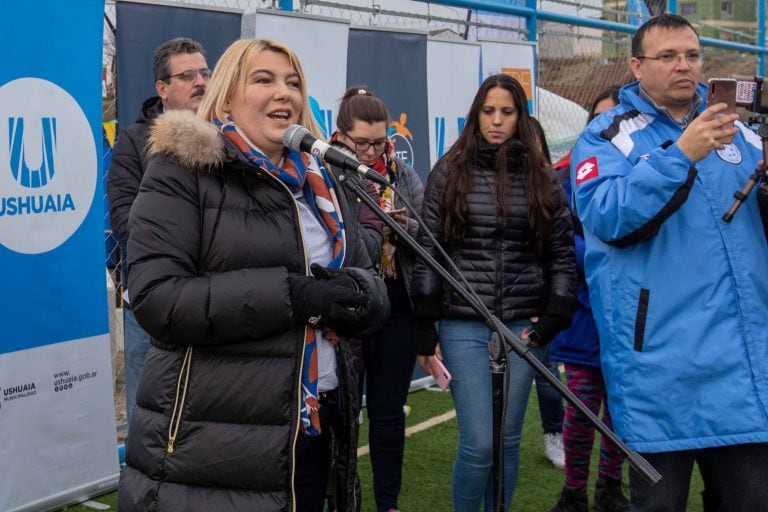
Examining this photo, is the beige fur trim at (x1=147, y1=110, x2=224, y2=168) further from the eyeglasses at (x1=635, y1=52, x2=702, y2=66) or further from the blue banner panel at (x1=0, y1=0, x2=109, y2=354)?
the blue banner panel at (x1=0, y1=0, x2=109, y2=354)

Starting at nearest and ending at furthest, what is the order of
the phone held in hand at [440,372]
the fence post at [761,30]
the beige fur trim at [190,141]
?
the beige fur trim at [190,141] → the phone held in hand at [440,372] → the fence post at [761,30]

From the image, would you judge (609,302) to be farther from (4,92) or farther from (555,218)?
(4,92)

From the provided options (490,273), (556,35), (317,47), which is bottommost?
(490,273)

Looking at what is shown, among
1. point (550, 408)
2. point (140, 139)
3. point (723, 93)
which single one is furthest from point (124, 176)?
point (550, 408)

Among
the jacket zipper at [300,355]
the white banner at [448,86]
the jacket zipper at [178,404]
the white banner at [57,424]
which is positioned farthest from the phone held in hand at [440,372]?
the white banner at [448,86]

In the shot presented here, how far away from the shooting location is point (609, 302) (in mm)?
2924

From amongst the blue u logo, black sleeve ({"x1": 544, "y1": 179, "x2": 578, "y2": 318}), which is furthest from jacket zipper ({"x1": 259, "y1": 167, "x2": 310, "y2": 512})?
the blue u logo

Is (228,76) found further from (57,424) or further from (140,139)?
(57,424)

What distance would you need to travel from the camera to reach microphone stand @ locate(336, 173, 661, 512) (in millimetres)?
2172

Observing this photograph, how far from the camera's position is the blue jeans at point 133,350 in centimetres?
415

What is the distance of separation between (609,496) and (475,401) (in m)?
1.29

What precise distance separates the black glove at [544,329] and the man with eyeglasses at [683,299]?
63 cm

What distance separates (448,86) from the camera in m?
6.52

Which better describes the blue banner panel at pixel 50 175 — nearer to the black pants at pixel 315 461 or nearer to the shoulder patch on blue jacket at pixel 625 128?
the black pants at pixel 315 461
